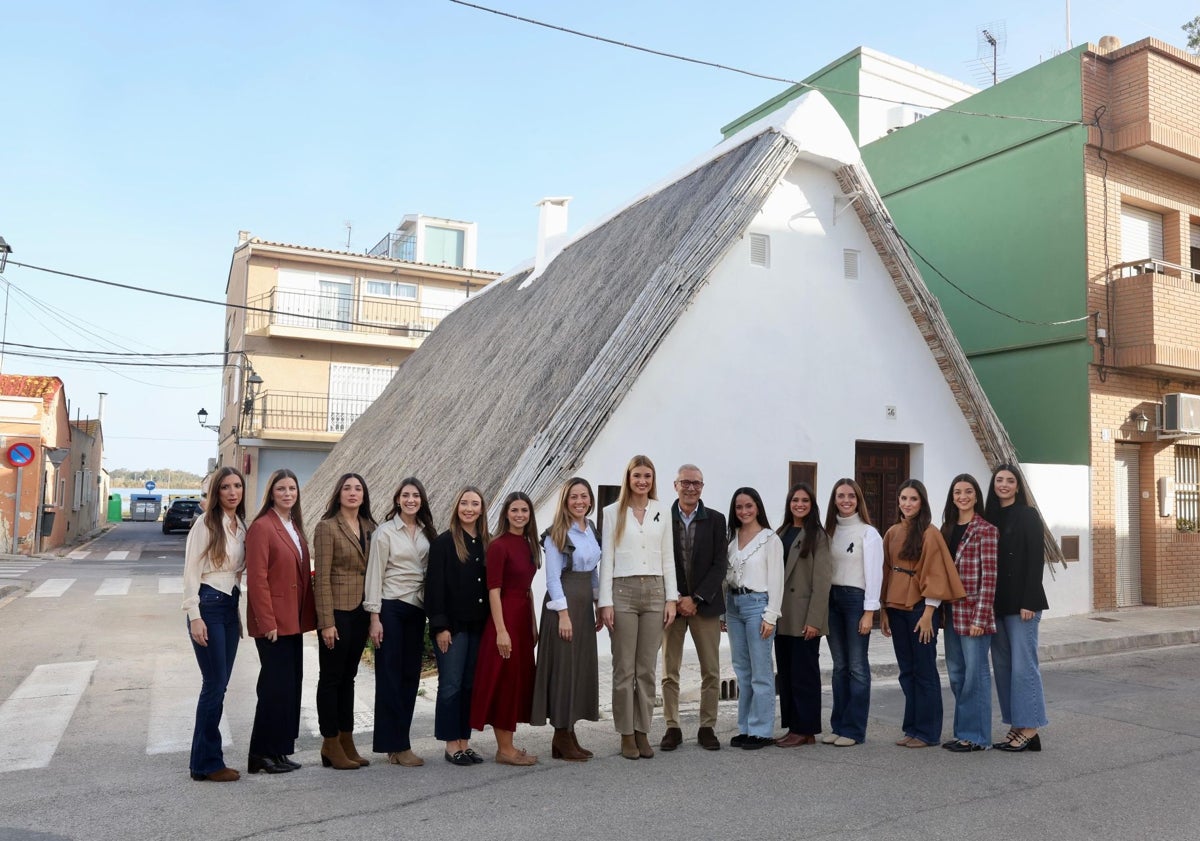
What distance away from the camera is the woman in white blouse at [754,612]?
672cm

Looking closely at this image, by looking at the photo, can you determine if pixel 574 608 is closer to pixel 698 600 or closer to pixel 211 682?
Result: pixel 698 600

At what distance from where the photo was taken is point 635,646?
6535 millimetres

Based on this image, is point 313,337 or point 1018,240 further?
point 313,337

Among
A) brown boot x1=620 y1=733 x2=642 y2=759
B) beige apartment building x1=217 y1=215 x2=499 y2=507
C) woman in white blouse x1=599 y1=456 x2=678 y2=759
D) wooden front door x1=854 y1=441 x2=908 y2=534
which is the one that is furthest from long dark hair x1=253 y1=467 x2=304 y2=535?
beige apartment building x1=217 y1=215 x2=499 y2=507

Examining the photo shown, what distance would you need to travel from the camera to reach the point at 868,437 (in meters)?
12.4

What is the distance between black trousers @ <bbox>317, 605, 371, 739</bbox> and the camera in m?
6.10

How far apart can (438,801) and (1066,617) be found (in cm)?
1144

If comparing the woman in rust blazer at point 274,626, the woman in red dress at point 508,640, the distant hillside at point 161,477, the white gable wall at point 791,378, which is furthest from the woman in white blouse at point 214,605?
the distant hillside at point 161,477

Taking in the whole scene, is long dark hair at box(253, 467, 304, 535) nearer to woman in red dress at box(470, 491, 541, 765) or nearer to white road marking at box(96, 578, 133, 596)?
woman in red dress at box(470, 491, 541, 765)

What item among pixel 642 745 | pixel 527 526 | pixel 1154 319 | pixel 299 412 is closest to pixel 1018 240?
pixel 1154 319

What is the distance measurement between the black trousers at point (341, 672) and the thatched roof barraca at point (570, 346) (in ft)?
11.7

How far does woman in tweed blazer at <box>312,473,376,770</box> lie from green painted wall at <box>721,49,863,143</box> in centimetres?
1705

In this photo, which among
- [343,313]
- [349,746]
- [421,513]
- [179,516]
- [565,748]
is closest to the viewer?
[349,746]

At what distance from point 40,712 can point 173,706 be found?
3.31 feet
